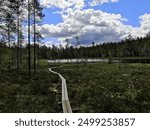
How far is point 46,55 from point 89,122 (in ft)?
595

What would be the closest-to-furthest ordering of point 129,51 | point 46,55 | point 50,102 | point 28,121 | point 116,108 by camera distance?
point 28,121 → point 116,108 → point 50,102 → point 129,51 → point 46,55

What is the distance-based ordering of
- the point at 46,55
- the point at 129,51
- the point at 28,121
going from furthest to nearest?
1. the point at 46,55
2. the point at 129,51
3. the point at 28,121

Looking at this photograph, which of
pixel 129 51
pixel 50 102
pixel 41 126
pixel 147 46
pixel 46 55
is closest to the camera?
pixel 41 126

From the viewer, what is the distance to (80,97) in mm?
21984

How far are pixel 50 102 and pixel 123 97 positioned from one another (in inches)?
223

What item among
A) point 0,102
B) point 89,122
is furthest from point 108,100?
point 89,122

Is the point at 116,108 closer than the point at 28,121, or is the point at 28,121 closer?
the point at 28,121

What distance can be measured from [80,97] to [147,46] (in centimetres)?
13541

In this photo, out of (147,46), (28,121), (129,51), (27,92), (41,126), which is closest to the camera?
(41,126)

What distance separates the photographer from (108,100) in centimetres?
2048

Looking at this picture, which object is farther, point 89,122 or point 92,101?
point 92,101

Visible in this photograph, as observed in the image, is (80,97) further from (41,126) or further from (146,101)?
(41,126)

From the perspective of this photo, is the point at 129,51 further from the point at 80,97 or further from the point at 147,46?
the point at 80,97

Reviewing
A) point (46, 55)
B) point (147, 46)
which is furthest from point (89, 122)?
point (46, 55)
